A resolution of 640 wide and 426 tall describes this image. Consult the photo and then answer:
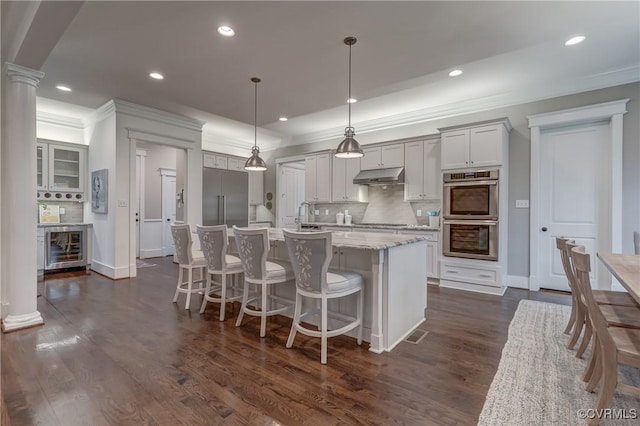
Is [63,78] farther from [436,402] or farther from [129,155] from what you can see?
[436,402]

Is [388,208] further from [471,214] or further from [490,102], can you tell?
[490,102]

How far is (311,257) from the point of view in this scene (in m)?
2.29

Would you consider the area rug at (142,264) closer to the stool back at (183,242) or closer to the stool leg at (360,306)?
the stool back at (183,242)

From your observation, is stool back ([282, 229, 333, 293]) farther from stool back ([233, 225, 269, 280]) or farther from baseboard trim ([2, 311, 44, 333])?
baseboard trim ([2, 311, 44, 333])

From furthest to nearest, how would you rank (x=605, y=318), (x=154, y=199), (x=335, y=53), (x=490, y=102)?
(x=154, y=199), (x=490, y=102), (x=335, y=53), (x=605, y=318)

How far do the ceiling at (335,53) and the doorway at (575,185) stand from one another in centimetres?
42

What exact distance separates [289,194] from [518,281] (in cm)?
501

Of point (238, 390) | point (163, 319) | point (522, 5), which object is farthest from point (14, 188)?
point (522, 5)

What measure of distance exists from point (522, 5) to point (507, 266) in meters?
3.40

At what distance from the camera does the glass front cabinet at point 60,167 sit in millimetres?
5215

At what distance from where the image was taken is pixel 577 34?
290cm

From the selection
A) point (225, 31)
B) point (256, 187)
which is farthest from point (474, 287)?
point (256, 187)

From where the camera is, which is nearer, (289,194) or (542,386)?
(542,386)

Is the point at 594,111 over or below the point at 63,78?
below
